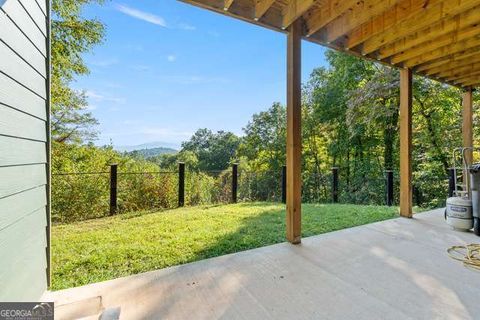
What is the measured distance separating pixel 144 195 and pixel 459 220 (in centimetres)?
501

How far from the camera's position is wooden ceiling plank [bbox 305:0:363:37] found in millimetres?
2354

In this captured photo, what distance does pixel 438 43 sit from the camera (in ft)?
9.66

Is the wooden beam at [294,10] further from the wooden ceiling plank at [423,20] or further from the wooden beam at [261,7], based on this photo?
the wooden ceiling plank at [423,20]

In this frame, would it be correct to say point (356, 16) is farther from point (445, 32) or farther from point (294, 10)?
point (445, 32)

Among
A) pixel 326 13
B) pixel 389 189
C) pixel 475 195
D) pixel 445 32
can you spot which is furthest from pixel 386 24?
pixel 389 189

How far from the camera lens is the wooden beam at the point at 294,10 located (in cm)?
225

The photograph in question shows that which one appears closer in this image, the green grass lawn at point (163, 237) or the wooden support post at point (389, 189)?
the green grass lawn at point (163, 237)

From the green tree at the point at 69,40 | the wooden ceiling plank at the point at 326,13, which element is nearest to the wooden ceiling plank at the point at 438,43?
the wooden ceiling plank at the point at 326,13

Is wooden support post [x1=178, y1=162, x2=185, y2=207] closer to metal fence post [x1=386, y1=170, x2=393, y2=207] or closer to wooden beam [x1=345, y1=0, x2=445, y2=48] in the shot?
wooden beam [x1=345, y1=0, x2=445, y2=48]

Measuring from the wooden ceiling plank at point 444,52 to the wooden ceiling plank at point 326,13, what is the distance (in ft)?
5.25

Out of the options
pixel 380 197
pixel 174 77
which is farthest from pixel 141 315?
pixel 174 77

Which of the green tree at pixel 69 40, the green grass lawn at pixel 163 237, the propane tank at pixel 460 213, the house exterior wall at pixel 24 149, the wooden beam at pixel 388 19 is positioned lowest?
the green grass lawn at pixel 163 237

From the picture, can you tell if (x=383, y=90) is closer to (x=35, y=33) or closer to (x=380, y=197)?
(x=380, y=197)

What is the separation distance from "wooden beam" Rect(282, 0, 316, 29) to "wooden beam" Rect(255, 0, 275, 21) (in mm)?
275
